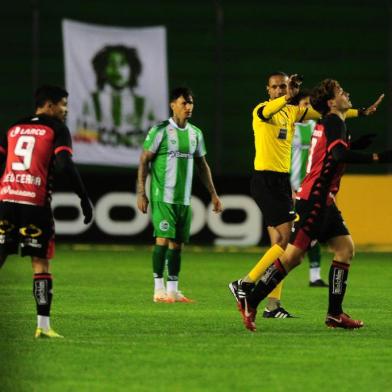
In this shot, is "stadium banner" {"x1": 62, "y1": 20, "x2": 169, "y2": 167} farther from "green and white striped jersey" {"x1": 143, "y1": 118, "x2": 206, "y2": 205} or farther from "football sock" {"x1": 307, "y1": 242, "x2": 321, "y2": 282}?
"green and white striped jersey" {"x1": 143, "y1": 118, "x2": 206, "y2": 205}

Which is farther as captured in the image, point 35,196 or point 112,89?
point 112,89

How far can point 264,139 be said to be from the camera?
12.7 meters

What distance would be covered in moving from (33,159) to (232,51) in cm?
1596

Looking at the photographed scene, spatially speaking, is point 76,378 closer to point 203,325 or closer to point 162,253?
point 203,325

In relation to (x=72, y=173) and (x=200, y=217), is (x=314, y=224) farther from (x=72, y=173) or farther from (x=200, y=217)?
(x=200, y=217)

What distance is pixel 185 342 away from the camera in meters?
10.2

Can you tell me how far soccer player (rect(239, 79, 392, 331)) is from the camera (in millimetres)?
11055

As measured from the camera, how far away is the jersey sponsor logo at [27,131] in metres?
10.1

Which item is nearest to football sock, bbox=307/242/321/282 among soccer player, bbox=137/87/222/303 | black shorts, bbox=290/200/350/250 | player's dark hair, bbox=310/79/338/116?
soccer player, bbox=137/87/222/303

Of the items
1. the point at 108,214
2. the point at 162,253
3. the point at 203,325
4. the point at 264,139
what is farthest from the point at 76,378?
the point at 108,214

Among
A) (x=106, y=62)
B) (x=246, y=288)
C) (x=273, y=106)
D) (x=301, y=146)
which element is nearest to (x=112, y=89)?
(x=106, y=62)

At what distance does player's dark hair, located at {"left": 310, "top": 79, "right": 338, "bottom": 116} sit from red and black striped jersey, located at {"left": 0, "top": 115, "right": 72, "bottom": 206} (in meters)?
2.20

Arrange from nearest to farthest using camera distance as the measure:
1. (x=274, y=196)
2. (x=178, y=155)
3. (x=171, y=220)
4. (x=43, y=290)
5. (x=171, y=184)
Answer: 1. (x=43, y=290)
2. (x=274, y=196)
3. (x=171, y=220)
4. (x=171, y=184)
5. (x=178, y=155)

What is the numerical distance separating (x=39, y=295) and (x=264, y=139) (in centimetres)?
344
